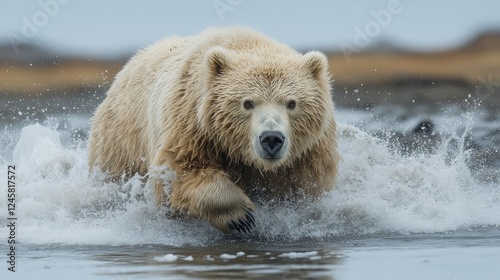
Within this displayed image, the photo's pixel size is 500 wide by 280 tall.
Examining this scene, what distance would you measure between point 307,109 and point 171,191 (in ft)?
4.65

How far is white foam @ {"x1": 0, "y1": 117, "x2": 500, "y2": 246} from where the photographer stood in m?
11.4

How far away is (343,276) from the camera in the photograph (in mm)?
8695

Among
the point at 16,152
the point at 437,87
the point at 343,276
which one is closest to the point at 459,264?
the point at 343,276

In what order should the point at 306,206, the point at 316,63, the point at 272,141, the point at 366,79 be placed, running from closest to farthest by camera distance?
the point at 272,141 → the point at 316,63 → the point at 306,206 → the point at 366,79

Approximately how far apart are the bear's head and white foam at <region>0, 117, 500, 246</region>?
2.21 feet

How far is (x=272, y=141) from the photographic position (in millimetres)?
10477

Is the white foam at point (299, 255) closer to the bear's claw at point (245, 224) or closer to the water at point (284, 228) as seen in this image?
the water at point (284, 228)

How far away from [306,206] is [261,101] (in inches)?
50.4

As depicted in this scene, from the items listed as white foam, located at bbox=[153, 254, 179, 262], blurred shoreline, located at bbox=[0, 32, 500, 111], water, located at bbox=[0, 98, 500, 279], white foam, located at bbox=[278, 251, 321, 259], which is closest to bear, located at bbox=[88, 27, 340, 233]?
water, located at bbox=[0, 98, 500, 279]

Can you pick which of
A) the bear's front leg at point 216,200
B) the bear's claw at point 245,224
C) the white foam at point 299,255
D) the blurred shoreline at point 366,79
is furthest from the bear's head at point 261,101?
the blurred shoreline at point 366,79

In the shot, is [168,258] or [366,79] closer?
[168,258]

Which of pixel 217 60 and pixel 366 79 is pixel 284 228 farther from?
pixel 366 79

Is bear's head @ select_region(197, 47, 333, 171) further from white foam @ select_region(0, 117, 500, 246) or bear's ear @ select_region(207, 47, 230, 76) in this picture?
white foam @ select_region(0, 117, 500, 246)

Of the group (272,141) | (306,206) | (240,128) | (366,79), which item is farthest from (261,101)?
(366,79)
